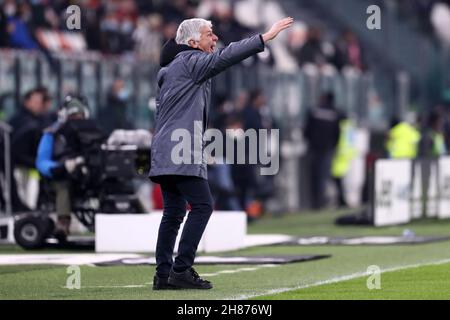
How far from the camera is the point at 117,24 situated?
29406mm

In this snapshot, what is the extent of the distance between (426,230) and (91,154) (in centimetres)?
598

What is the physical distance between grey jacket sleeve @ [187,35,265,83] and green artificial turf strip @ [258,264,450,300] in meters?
1.84

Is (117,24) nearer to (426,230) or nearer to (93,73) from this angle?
(93,73)

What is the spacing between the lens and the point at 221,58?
1348 cm

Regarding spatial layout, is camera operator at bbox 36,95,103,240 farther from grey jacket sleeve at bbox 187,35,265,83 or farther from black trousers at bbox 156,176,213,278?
grey jacket sleeve at bbox 187,35,265,83

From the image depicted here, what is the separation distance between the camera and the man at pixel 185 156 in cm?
1363

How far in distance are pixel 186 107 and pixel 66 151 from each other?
673 cm

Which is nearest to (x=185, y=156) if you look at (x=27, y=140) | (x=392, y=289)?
(x=392, y=289)

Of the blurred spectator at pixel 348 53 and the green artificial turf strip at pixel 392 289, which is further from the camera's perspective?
the blurred spectator at pixel 348 53

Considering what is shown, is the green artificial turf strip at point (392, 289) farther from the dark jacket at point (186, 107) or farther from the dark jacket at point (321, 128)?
the dark jacket at point (321, 128)

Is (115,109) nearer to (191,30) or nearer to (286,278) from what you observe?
(286,278)

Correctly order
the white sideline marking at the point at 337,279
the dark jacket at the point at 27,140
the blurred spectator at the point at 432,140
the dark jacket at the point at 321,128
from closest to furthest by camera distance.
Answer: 1. the white sideline marking at the point at 337,279
2. the dark jacket at the point at 27,140
3. the blurred spectator at the point at 432,140
4. the dark jacket at the point at 321,128

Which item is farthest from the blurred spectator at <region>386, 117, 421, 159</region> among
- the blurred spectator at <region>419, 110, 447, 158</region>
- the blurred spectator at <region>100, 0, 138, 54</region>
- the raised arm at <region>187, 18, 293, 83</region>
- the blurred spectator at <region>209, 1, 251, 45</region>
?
the raised arm at <region>187, 18, 293, 83</region>

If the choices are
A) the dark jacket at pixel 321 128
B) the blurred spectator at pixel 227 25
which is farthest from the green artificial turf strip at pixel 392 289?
the dark jacket at pixel 321 128
